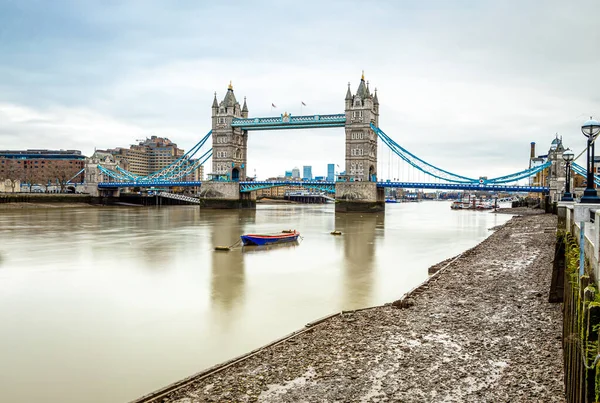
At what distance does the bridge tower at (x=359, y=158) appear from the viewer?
5703 cm

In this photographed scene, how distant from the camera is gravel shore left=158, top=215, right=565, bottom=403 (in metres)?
5.48

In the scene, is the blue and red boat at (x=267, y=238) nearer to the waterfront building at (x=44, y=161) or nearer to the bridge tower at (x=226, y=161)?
the bridge tower at (x=226, y=161)

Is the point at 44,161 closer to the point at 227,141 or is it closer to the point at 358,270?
the point at 227,141

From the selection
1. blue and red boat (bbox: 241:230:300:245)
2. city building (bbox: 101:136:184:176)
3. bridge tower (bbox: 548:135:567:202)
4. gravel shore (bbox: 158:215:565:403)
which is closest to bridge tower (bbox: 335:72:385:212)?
bridge tower (bbox: 548:135:567:202)

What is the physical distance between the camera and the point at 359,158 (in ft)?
194

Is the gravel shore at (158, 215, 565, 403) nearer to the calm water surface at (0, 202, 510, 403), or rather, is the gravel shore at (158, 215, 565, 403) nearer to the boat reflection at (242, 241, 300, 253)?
the calm water surface at (0, 202, 510, 403)

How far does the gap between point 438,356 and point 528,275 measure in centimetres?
667

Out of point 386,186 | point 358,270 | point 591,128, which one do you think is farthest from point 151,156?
point 591,128

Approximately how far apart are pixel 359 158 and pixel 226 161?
1897 centimetres

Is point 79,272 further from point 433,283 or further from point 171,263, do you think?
point 433,283

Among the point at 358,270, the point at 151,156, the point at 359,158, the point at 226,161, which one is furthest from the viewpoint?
the point at 151,156

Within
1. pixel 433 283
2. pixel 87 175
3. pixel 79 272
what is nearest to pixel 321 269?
pixel 433 283

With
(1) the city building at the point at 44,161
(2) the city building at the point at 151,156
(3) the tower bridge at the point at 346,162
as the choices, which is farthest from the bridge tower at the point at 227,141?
(2) the city building at the point at 151,156

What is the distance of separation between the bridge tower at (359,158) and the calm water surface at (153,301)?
3423 cm
